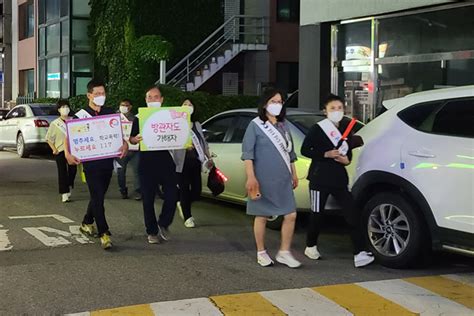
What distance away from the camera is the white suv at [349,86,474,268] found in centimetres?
582

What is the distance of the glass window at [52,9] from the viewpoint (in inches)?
1162

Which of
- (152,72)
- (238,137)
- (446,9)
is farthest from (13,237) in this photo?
(152,72)

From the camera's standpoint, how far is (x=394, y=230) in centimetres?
650

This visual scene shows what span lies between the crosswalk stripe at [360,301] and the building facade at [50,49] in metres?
23.8

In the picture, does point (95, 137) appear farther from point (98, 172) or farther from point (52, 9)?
point (52, 9)

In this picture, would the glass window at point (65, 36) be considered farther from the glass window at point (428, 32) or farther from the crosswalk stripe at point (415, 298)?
the crosswalk stripe at point (415, 298)

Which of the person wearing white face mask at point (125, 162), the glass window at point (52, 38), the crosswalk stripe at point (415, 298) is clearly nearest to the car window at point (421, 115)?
the crosswalk stripe at point (415, 298)

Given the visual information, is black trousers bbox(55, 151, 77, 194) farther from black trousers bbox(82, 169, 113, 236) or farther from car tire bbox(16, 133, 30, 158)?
car tire bbox(16, 133, 30, 158)

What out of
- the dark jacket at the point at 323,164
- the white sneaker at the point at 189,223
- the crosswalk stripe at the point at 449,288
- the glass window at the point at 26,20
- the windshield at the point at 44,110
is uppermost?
the glass window at the point at 26,20

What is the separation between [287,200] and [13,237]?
3.42m

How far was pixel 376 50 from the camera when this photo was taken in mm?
13547

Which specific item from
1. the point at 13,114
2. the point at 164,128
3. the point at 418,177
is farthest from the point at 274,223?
the point at 13,114

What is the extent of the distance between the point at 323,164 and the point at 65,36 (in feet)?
78.4

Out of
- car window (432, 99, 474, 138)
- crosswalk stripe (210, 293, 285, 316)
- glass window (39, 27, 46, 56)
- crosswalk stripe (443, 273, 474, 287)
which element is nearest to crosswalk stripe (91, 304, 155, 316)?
crosswalk stripe (210, 293, 285, 316)
